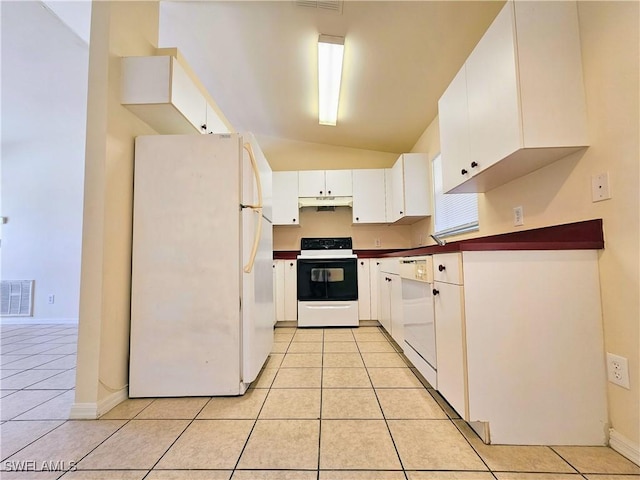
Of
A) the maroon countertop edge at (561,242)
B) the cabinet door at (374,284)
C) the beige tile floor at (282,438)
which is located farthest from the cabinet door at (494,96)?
the cabinet door at (374,284)

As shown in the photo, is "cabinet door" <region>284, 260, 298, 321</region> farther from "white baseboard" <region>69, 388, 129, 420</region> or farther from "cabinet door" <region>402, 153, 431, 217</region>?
"white baseboard" <region>69, 388, 129, 420</region>

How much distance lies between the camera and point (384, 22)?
198 centimetres

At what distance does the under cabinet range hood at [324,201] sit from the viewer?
155 inches

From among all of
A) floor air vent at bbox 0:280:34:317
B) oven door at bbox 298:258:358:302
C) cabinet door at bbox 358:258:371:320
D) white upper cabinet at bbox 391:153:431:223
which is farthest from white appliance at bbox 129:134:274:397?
floor air vent at bbox 0:280:34:317

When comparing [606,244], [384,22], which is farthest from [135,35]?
[606,244]

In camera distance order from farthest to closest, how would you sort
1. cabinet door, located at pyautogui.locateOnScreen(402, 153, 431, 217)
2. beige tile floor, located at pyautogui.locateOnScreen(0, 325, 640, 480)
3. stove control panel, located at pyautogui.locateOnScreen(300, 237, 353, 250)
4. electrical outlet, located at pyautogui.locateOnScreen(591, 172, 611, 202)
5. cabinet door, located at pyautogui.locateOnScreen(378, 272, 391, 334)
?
stove control panel, located at pyautogui.locateOnScreen(300, 237, 353, 250), cabinet door, located at pyautogui.locateOnScreen(402, 153, 431, 217), cabinet door, located at pyautogui.locateOnScreen(378, 272, 391, 334), electrical outlet, located at pyautogui.locateOnScreen(591, 172, 611, 202), beige tile floor, located at pyautogui.locateOnScreen(0, 325, 640, 480)

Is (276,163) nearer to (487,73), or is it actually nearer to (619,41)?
(487,73)

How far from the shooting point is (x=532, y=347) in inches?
47.4

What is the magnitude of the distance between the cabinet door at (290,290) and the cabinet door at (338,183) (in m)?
1.16

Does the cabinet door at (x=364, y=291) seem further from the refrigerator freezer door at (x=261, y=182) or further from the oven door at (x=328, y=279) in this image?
the refrigerator freezer door at (x=261, y=182)

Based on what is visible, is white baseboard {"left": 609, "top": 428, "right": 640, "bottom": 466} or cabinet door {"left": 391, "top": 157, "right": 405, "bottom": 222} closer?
white baseboard {"left": 609, "top": 428, "right": 640, "bottom": 466}

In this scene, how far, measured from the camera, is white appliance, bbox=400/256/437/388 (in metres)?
1.64

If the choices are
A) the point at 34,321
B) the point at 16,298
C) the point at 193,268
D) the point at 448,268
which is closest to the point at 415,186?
the point at 448,268

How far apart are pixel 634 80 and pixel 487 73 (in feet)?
1.92
